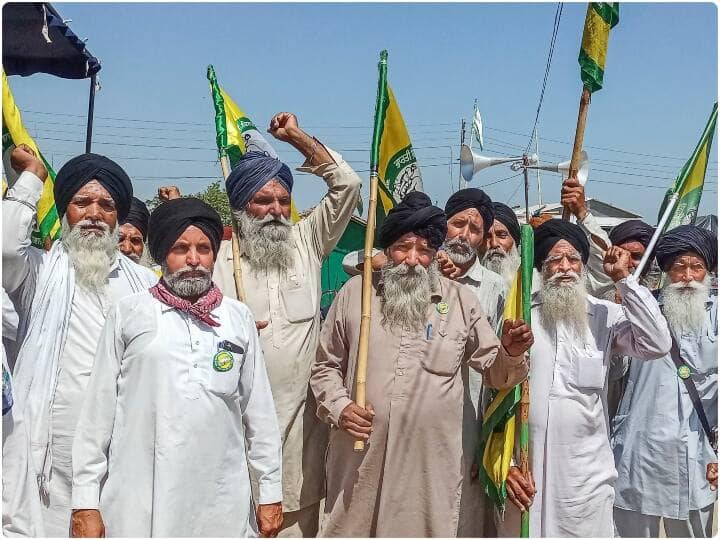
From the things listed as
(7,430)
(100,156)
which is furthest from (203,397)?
(100,156)

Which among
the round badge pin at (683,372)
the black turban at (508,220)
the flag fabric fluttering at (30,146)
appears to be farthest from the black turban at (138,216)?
the round badge pin at (683,372)

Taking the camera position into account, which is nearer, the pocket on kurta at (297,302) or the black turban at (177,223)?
the black turban at (177,223)

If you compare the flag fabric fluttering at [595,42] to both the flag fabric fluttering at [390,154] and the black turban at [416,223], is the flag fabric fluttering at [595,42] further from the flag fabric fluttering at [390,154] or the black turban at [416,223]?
the black turban at [416,223]

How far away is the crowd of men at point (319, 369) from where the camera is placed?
3.22 m

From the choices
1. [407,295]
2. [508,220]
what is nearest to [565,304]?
[407,295]

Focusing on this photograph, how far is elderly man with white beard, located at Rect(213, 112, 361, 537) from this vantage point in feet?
13.9

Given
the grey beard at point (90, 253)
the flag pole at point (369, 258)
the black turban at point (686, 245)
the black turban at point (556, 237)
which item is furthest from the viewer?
the black turban at point (686, 245)

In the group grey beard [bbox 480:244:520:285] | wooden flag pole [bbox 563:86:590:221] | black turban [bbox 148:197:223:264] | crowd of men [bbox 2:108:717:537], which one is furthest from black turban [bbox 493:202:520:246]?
black turban [bbox 148:197:223:264]

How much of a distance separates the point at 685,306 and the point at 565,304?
2.83 ft

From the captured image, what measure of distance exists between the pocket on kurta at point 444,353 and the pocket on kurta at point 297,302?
68 cm

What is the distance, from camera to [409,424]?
3.93 metres

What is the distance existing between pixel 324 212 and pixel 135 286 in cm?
114

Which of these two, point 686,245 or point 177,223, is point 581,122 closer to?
point 686,245

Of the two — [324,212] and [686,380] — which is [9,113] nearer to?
[324,212]
